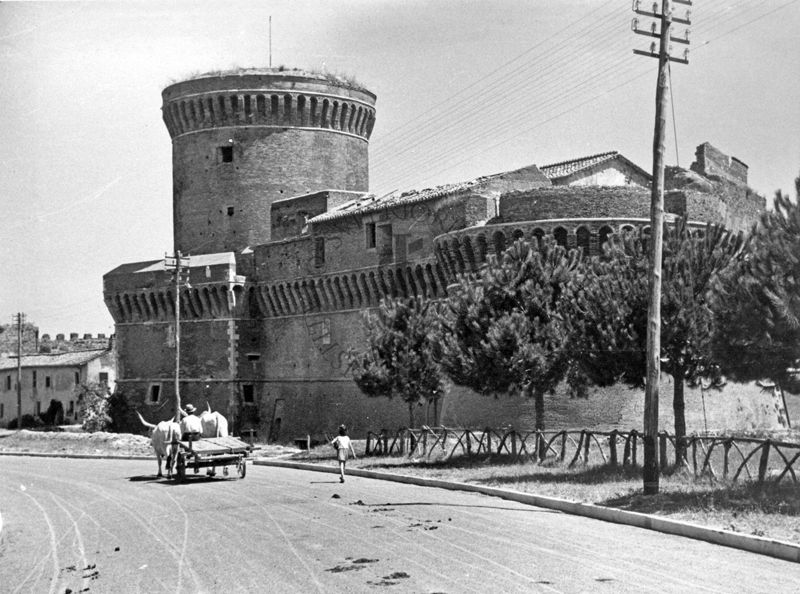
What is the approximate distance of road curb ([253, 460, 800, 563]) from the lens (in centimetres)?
1236

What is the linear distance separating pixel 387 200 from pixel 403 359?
46.0 ft

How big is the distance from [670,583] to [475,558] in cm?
238

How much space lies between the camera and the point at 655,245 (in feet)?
57.1

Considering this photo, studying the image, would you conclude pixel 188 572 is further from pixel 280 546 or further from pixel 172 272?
pixel 172 272

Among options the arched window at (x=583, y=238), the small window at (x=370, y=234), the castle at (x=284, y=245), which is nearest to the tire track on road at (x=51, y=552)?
the arched window at (x=583, y=238)

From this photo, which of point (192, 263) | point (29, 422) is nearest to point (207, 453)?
point (192, 263)

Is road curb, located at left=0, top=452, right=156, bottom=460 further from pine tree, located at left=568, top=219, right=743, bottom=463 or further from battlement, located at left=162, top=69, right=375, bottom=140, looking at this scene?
battlement, located at left=162, top=69, right=375, bottom=140

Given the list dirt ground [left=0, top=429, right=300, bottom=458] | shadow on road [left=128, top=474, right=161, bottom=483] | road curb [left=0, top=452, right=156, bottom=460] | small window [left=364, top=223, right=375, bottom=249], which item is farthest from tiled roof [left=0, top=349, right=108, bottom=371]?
shadow on road [left=128, top=474, right=161, bottom=483]

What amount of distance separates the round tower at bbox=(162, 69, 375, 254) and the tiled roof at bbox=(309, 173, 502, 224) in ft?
21.1

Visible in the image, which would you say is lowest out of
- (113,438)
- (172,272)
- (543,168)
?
(113,438)

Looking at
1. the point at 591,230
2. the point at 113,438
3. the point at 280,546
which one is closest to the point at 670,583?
the point at 280,546

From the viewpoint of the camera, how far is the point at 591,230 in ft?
107

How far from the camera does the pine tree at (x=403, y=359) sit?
3145 centimetres

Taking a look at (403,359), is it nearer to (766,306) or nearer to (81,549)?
(766,306)
